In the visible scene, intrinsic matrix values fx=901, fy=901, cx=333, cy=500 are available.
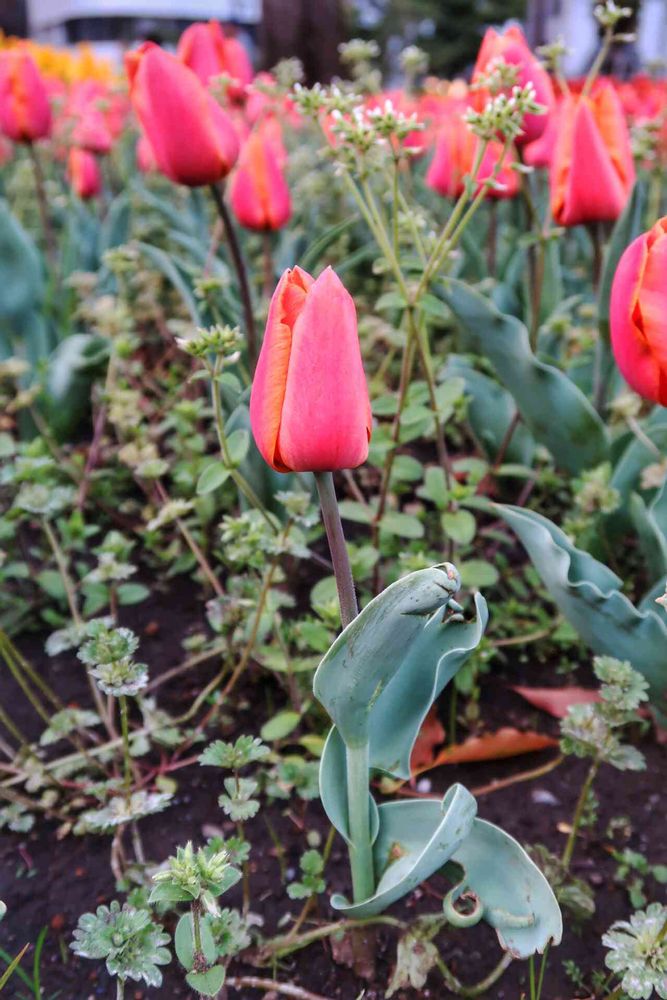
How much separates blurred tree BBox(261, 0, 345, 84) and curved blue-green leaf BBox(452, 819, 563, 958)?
16.5 ft

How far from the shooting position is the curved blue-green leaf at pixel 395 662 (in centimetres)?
67

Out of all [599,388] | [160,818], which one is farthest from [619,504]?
[160,818]

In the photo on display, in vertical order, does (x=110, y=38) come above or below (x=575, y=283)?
below

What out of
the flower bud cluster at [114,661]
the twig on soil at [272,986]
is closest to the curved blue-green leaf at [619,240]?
the flower bud cluster at [114,661]

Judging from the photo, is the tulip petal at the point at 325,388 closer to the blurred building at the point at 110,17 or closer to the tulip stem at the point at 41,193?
the tulip stem at the point at 41,193

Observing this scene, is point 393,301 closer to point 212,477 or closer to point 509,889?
point 212,477

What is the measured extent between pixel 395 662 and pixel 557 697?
0.63 meters

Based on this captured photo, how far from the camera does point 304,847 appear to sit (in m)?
1.10

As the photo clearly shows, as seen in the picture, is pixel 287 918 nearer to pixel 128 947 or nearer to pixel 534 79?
pixel 128 947

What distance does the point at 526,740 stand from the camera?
121 cm

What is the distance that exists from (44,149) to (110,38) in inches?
962

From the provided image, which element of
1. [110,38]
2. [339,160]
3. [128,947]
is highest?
[339,160]

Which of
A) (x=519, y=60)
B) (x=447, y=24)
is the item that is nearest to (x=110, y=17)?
(x=447, y=24)

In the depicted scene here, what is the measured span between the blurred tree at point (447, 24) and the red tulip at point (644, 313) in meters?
15.0
